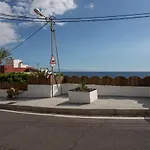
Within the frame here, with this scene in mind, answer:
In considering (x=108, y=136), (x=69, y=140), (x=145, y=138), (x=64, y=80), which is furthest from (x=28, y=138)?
(x=64, y=80)

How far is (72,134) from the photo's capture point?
270 inches

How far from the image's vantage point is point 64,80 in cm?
1594

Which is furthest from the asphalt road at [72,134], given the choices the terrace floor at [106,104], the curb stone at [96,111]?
the terrace floor at [106,104]

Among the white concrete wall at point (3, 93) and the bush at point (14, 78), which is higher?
the bush at point (14, 78)

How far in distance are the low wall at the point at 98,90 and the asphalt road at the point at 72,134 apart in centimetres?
537

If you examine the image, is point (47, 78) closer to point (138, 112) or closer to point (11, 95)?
point (11, 95)

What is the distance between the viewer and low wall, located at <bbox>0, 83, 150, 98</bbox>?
1367 centimetres

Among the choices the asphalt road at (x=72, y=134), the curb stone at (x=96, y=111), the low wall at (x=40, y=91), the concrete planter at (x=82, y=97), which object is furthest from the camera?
the low wall at (x=40, y=91)

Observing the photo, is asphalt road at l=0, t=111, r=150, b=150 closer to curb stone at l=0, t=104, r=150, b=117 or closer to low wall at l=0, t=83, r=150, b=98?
curb stone at l=0, t=104, r=150, b=117

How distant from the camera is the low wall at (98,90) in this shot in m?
13.7

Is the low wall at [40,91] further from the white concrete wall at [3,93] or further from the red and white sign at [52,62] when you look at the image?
the red and white sign at [52,62]

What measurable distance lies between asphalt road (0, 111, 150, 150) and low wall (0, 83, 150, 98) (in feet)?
17.6

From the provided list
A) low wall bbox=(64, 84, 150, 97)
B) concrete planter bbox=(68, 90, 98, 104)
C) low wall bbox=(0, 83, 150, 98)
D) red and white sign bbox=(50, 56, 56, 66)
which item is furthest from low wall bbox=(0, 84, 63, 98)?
concrete planter bbox=(68, 90, 98, 104)

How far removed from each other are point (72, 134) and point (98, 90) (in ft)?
26.2
